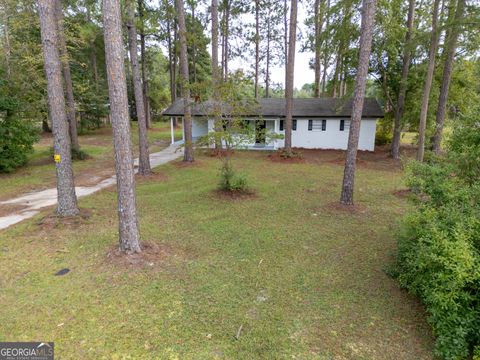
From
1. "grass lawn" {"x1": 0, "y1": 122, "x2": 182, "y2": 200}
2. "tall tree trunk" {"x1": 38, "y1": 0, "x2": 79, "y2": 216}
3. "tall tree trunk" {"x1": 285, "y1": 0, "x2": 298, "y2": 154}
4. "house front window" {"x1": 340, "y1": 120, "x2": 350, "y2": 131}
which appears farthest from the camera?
"house front window" {"x1": 340, "y1": 120, "x2": 350, "y2": 131}

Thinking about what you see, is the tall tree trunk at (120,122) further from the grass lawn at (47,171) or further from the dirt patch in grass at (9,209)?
the grass lawn at (47,171)

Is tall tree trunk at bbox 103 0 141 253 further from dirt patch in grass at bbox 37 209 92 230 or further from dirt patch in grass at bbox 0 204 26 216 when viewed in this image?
dirt patch in grass at bbox 0 204 26 216

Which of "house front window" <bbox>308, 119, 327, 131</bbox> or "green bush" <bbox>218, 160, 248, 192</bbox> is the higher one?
"house front window" <bbox>308, 119, 327, 131</bbox>

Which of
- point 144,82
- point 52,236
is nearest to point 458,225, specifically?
point 52,236

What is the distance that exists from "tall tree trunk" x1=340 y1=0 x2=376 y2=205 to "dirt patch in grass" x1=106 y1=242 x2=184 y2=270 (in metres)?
4.71

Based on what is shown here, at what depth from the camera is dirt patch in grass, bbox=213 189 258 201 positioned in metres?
8.55

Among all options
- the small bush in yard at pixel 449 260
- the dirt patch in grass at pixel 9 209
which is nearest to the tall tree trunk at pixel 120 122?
the small bush in yard at pixel 449 260

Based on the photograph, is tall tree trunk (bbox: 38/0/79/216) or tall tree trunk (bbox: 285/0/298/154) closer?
tall tree trunk (bbox: 38/0/79/216)

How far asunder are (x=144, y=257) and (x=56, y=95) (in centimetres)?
382

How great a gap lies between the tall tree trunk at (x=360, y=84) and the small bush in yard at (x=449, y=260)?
10.2 ft

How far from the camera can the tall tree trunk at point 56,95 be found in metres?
5.69

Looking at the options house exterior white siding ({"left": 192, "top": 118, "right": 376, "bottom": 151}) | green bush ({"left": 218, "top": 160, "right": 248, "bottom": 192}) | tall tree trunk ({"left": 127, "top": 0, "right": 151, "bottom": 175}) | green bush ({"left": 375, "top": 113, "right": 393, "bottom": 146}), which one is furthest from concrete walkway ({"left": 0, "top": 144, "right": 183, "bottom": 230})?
green bush ({"left": 375, "top": 113, "right": 393, "bottom": 146})

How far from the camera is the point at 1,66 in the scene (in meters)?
12.5

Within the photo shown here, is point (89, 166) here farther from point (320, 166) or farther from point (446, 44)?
point (446, 44)
